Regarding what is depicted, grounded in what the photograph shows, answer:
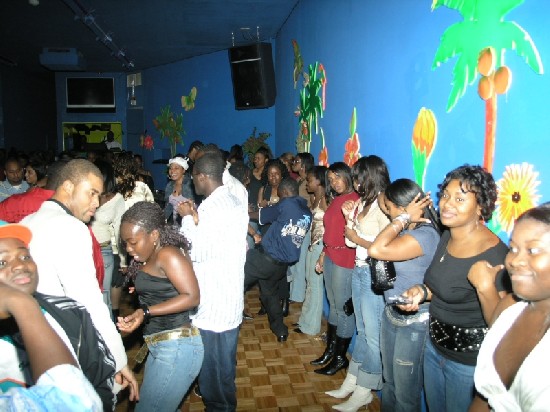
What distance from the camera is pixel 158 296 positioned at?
197cm

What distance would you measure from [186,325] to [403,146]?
1.73m

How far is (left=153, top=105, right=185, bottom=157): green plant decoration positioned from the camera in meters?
10.0

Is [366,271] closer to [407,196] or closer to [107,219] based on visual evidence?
[407,196]

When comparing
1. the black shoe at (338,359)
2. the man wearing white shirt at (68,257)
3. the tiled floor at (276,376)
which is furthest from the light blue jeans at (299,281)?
the man wearing white shirt at (68,257)

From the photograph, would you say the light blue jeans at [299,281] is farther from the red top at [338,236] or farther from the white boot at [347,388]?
the white boot at [347,388]

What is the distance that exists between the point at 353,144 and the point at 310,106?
1.53m

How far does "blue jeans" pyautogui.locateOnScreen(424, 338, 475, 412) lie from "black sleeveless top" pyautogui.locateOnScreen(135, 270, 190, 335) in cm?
109

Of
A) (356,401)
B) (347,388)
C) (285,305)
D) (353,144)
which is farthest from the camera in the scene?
(285,305)

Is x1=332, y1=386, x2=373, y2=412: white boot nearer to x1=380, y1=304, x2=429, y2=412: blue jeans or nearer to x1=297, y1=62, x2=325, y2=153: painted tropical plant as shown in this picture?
x1=380, y1=304, x2=429, y2=412: blue jeans

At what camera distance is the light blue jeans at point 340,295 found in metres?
3.24

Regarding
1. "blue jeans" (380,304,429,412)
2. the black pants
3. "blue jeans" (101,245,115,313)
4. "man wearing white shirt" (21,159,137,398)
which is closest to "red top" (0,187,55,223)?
"blue jeans" (101,245,115,313)

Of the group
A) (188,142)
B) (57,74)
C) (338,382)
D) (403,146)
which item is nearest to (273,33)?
(188,142)

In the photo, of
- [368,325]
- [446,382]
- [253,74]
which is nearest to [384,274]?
[446,382]

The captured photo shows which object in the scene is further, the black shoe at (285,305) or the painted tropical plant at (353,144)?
the black shoe at (285,305)
